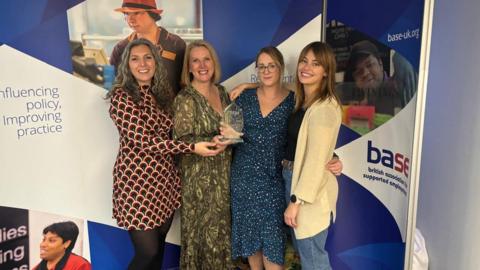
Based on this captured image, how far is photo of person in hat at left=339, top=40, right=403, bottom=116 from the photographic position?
1980 mm

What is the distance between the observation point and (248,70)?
2428 mm

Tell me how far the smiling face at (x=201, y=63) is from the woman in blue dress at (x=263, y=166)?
238 millimetres

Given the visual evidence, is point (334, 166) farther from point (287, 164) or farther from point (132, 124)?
point (132, 124)

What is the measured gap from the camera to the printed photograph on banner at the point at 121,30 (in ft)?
6.63

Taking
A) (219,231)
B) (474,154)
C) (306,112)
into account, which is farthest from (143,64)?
(474,154)

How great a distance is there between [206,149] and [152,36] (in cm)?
82


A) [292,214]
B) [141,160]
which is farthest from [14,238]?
[292,214]

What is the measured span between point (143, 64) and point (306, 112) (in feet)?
2.86

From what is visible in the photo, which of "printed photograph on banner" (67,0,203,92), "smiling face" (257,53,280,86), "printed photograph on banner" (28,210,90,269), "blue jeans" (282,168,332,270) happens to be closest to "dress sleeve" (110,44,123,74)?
"printed photograph on banner" (67,0,203,92)

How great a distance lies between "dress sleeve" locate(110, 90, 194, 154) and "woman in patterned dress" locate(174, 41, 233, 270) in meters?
0.17

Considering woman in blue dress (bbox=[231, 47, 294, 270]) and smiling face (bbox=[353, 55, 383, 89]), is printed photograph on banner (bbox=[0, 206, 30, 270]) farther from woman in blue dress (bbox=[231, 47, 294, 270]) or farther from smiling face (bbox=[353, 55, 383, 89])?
smiling face (bbox=[353, 55, 383, 89])

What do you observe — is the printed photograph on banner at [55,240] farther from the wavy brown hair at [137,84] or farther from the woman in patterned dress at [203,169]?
the wavy brown hair at [137,84]

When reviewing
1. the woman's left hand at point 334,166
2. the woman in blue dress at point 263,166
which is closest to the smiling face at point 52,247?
the woman in blue dress at point 263,166

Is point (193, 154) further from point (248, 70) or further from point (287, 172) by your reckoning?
point (248, 70)
